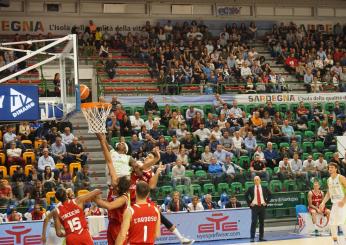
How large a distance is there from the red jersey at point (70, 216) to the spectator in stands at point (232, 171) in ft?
34.8

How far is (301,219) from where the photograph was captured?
18734 millimetres

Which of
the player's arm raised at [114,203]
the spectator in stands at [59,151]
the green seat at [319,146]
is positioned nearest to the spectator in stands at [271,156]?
the green seat at [319,146]

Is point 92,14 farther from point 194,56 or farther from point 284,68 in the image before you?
point 284,68

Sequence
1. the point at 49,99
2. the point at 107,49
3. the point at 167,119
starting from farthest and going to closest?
the point at 107,49, the point at 167,119, the point at 49,99

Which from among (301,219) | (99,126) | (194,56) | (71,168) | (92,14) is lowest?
(301,219)

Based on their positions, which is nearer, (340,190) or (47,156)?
(340,190)

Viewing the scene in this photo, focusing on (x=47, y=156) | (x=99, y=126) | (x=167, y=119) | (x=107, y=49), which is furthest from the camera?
(x=107, y=49)

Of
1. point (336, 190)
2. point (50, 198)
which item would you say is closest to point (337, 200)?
point (336, 190)

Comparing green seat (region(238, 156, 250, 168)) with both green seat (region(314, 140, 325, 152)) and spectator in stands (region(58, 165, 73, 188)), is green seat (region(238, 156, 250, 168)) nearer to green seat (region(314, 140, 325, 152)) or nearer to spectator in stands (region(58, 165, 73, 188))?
green seat (region(314, 140, 325, 152))

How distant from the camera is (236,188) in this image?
1964 centimetres

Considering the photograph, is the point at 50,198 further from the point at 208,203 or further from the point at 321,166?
the point at 321,166

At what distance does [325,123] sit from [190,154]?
18.8ft

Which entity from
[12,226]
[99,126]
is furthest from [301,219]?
[99,126]

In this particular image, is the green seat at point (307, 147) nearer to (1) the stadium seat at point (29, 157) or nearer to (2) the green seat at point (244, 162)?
(2) the green seat at point (244, 162)
